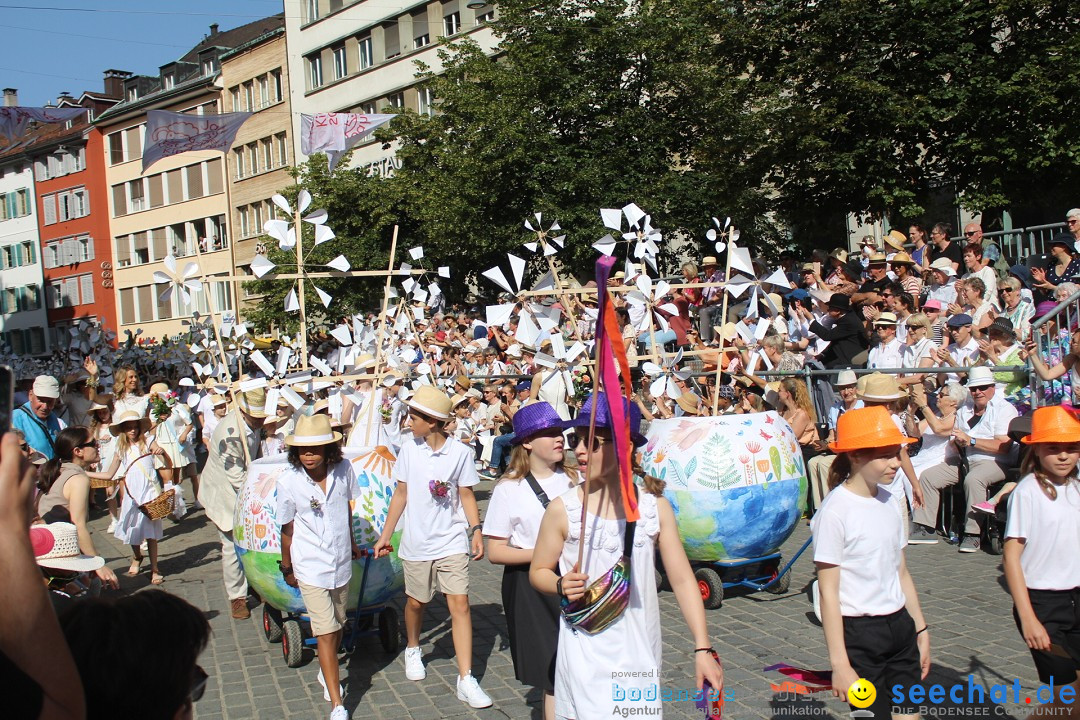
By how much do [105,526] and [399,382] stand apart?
5.42m

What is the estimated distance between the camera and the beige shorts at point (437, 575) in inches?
246

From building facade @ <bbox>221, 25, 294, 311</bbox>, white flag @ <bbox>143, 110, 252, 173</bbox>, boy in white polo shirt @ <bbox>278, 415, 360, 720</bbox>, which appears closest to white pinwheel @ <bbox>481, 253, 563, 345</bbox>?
boy in white polo shirt @ <bbox>278, 415, 360, 720</bbox>

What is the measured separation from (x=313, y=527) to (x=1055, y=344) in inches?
277

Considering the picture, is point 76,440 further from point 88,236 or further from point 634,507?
point 88,236

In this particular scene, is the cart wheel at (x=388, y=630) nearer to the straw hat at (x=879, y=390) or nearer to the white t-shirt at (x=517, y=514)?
the white t-shirt at (x=517, y=514)

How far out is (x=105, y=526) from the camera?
13953 mm

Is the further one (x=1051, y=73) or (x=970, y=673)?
(x=1051, y=73)

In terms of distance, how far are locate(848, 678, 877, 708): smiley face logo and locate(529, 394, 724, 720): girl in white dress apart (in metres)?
0.67

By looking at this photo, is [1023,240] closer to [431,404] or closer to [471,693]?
[431,404]

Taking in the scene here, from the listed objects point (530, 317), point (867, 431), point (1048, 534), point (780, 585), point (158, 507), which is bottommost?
point (780, 585)

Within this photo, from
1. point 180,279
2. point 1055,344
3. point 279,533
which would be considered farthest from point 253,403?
point 1055,344

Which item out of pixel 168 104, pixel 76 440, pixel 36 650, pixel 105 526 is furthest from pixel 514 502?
→ pixel 168 104

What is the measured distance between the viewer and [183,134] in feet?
54.9

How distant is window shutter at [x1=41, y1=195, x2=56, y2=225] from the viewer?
65000 millimetres
